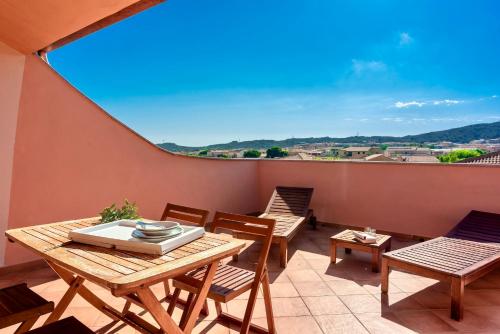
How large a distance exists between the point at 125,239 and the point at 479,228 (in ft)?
13.1

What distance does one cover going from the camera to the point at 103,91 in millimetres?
16578

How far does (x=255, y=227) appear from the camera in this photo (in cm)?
200

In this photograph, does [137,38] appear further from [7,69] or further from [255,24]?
[7,69]

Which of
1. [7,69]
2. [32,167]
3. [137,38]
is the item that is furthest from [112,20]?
[137,38]

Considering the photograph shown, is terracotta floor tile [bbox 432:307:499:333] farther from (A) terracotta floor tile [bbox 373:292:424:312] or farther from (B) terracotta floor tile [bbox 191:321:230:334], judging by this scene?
(B) terracotta floor tile [bbox 191:321:230:334]

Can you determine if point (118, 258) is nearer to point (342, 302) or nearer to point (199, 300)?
point (199, 300)

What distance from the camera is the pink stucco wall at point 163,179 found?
3.27 m

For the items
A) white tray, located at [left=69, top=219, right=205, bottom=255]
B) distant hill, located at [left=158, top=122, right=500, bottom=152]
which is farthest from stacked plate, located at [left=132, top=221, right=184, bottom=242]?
distant hill, located at [left=158, top=122, right=500, bottom=152]

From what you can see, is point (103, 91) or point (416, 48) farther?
point (416, 48)

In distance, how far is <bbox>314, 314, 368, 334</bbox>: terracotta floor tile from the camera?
2.20m

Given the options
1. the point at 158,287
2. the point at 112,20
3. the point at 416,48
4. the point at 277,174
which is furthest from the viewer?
the point at 416,48

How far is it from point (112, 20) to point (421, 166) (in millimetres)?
4406

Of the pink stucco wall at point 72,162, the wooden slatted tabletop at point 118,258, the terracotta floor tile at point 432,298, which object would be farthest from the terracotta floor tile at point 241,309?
the pink stucco wall at point 72,162

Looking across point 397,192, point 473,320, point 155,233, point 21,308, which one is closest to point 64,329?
point 21,308
